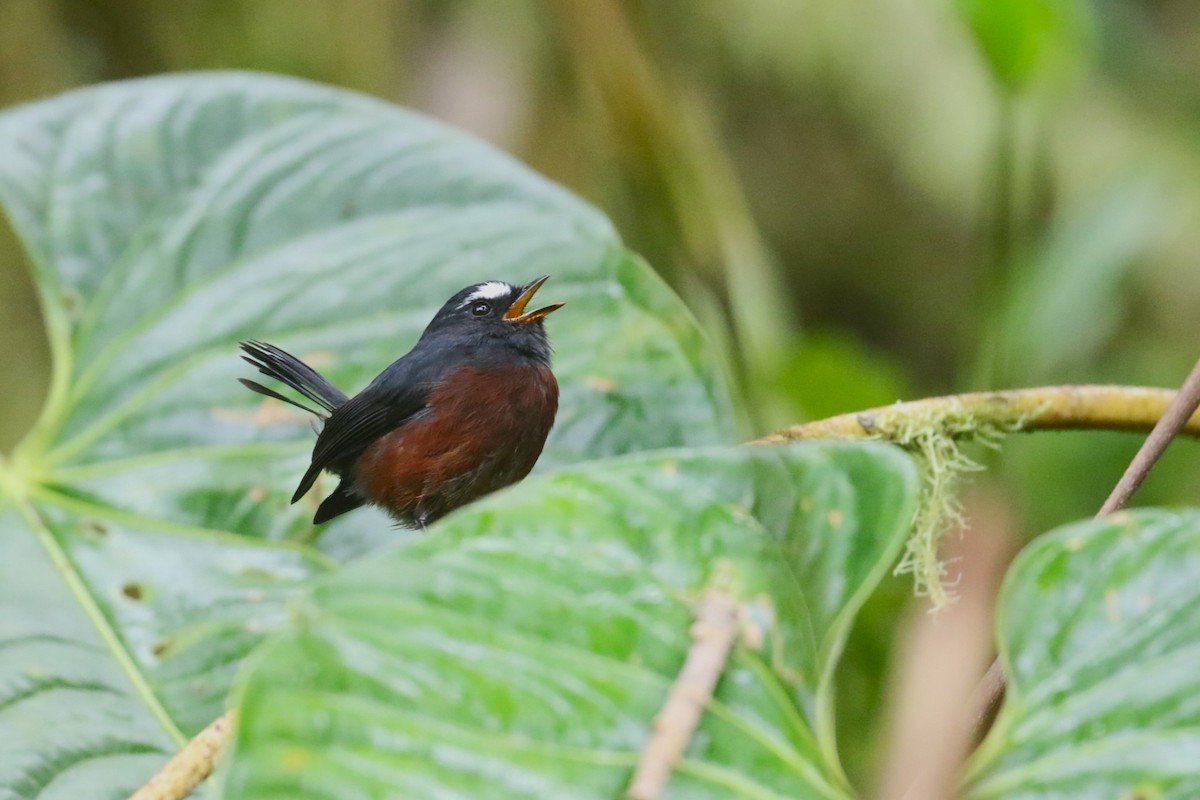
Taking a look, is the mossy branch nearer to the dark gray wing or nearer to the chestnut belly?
the chestnut belly

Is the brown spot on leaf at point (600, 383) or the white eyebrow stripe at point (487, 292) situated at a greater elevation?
the white eyebrow stripe at point (487, 292)

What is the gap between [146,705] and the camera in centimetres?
121

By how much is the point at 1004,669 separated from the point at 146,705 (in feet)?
2.81

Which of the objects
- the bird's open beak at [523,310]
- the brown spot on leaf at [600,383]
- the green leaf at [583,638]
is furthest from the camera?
the brown spot on leaf at [600,383]

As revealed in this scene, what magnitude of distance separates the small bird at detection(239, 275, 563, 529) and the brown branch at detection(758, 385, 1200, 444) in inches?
9.9

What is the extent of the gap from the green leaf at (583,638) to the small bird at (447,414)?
1.23 feet

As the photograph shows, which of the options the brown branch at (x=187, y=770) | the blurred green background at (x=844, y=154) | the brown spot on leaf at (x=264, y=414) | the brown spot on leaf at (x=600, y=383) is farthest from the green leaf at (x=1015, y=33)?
the brown branch at (x=187, y=770)

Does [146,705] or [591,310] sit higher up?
[591,310]

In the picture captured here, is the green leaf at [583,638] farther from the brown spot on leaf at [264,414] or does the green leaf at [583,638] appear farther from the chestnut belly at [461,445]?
the brown spot on leaf at [264,414]

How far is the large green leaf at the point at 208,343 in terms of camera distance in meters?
1.23

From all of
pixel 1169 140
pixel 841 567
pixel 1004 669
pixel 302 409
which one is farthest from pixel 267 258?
pixel 1169 140

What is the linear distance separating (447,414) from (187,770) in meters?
0.41

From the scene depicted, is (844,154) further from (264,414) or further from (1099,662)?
(1099,662)

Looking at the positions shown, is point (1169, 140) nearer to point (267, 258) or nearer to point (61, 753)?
point (267, 258)
